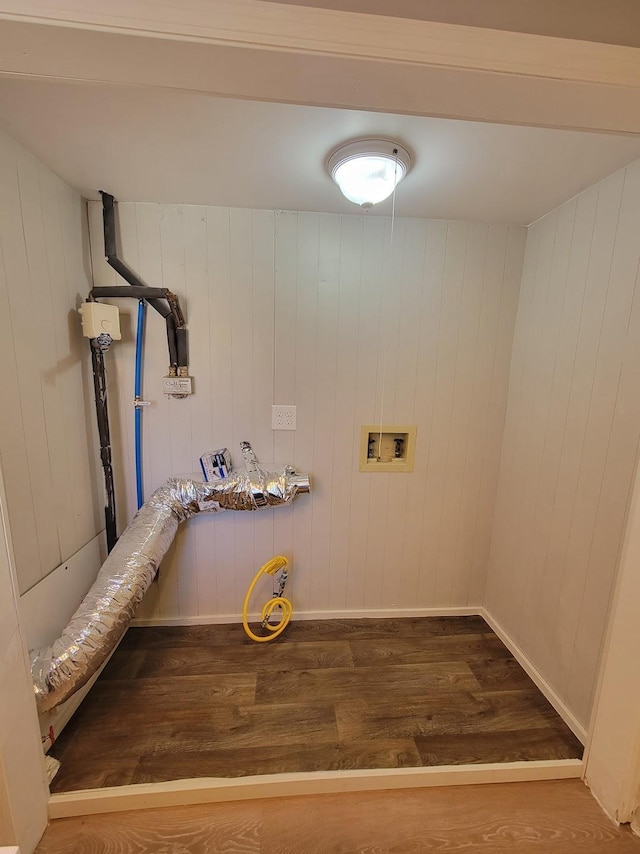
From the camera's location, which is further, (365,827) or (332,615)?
(332,615)

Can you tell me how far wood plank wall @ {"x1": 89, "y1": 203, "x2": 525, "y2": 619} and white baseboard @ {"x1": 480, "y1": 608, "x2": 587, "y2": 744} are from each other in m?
0.25

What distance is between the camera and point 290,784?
1116 millimetres

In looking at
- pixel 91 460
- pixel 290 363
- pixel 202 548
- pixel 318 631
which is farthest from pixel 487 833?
pixel 91 460

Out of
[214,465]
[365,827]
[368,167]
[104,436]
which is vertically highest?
[368,167]

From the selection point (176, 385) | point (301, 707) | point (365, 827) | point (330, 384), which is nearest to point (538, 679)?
point (365, 827)

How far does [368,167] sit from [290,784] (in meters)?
2.16

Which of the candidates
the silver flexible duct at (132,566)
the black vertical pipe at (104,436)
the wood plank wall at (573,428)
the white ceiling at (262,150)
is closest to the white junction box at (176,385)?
the black vertical pipe at (104,436)

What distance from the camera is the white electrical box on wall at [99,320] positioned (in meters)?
1.42

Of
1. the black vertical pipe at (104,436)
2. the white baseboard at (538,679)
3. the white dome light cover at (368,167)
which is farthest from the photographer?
the black vertical pipe at (104,436)

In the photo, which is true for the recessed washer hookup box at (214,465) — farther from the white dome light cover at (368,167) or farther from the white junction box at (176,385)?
the white dome light cover at (368,167)

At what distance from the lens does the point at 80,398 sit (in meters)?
1.54

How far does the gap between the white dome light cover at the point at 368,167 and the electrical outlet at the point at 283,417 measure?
38.2 inches

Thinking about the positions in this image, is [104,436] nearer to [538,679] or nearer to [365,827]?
[365,827]

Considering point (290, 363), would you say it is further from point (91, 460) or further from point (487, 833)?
point (487, 833)
